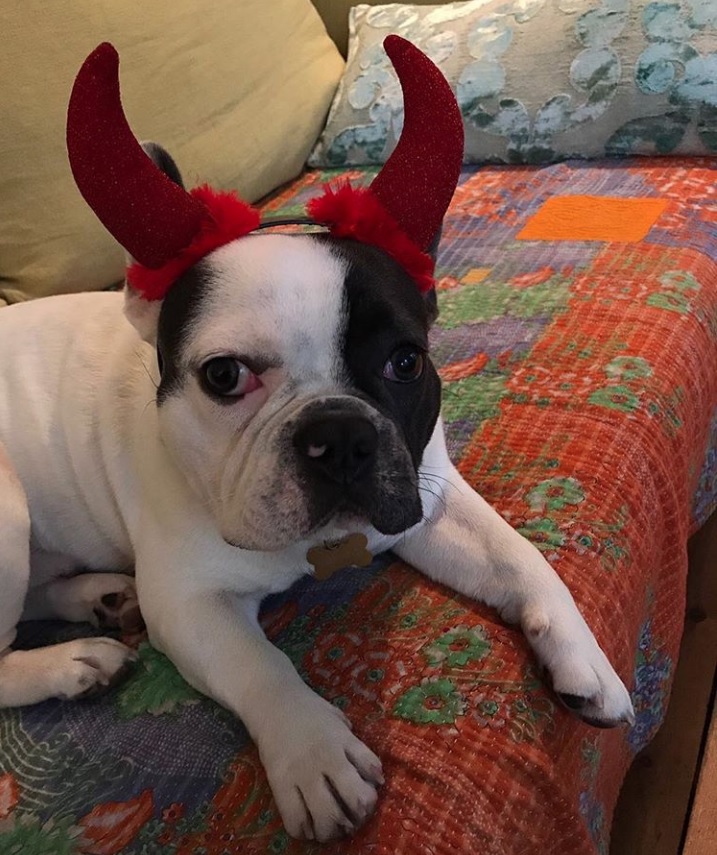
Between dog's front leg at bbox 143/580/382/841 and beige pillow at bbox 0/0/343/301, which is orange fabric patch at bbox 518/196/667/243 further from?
dog's front leg at bbox 143/580/382/841

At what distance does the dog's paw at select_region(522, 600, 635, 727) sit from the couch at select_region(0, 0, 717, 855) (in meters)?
0.03

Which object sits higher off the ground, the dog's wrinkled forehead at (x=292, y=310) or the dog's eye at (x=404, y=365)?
the dog's wrinkled forehead at (x=292, y=310)

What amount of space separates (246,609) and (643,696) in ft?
2.36

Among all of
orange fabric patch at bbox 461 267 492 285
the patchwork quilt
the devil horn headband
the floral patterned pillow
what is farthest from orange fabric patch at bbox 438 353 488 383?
the floral patterned pillow

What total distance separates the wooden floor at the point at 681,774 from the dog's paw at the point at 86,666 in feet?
3.13

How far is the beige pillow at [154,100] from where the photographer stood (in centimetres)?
187

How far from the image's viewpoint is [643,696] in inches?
56.7

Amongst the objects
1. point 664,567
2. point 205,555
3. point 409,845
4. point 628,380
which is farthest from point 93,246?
point 409,845

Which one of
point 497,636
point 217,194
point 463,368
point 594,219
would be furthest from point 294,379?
point 594,219

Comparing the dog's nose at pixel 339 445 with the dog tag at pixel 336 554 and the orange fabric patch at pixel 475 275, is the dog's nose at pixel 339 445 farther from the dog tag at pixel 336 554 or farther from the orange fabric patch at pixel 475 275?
the orange fabric patch at pixel 475 275

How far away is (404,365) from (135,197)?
1.28 feet

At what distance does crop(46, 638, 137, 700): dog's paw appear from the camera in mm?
1113

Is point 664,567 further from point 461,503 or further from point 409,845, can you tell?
point 409,845

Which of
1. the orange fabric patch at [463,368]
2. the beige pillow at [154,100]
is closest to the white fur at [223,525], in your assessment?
the orange fabric patch at [463,368]
